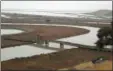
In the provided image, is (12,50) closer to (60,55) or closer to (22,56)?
(22,56)

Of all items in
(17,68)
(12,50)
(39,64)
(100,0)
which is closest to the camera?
(17,68)

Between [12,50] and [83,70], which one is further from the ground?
[83,70]

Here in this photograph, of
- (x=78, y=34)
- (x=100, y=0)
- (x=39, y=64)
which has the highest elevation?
(x=100, y=0)

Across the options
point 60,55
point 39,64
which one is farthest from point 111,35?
point 39,64

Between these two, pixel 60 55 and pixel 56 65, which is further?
pixel 60 55

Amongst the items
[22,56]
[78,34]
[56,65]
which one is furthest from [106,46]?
[78,34]

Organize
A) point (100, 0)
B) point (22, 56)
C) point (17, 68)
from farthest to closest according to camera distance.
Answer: point (100, 0) < point (22, 56) < point (17, 68)

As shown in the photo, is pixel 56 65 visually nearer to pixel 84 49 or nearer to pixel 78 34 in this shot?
pixel 84 49
